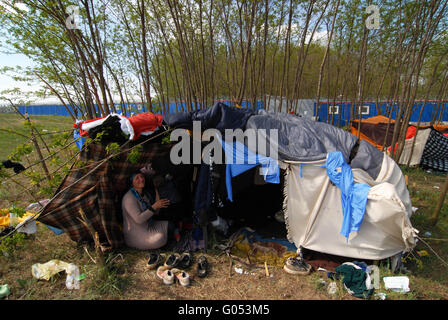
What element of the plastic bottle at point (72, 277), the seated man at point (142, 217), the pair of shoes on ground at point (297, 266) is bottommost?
the pair of shoes on ground at point (297, 266)

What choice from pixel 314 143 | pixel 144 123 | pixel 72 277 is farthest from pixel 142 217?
pixel 314 143

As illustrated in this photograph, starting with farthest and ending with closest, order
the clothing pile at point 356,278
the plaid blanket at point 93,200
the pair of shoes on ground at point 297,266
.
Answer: the plaid blanket at point 93,200 → the pair of shoes on ground at point 297,266 → the clothing pile at point 356,278

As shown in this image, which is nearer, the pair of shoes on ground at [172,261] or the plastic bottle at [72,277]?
the plastic bottle at [72,277]

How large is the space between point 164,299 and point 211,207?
112 cm

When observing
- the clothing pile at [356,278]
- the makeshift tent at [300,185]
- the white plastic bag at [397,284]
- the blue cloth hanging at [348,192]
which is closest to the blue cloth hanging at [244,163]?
the makeshift tent at [300,185]

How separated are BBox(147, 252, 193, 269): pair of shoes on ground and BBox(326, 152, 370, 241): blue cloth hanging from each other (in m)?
1.79

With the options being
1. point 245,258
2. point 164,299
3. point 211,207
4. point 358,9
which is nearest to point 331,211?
point 245,258

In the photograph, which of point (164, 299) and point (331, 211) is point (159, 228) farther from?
point (331, 211)

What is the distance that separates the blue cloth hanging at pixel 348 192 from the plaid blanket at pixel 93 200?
2.45 metres

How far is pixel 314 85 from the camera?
1656 cm

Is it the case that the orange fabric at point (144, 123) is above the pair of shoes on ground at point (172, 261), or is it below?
above

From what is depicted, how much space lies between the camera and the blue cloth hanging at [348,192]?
2.47 meters

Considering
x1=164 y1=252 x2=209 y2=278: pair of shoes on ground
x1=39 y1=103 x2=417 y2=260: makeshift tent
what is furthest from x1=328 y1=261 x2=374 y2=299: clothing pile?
x1=164 y1=252 x2=209 y2=278: pair of shoes on ground

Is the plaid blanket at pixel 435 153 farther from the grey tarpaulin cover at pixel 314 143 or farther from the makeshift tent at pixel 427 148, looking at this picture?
the grey tarpaulin cover at pixel 314 143
